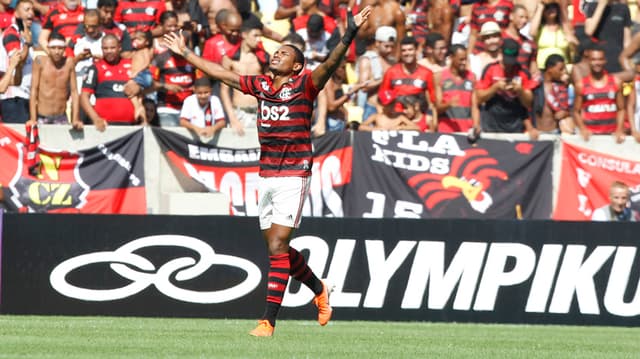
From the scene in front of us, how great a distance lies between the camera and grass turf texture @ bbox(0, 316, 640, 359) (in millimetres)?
9180

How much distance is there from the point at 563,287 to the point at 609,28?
689cm

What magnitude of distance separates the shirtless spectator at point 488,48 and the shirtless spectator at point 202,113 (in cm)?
389

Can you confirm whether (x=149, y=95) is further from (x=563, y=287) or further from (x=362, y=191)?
(x=563, y=287)

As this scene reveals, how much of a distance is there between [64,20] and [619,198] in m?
8.67

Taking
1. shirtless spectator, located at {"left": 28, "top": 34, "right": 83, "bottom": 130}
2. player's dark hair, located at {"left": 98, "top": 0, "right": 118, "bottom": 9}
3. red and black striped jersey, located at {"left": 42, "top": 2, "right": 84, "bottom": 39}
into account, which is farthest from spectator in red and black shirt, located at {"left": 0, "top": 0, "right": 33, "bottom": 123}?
player's dark hair, located at {"left": 98, "top": 0, "right": 118, "bottom": 9}

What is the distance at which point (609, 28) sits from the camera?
64.0ft

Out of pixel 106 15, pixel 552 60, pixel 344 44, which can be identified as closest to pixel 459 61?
pixel 552 60

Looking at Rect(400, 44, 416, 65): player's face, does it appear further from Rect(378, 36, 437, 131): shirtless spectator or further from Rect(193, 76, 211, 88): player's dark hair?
Rect(193, 76, 211, 88): player's dark hair

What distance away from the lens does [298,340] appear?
10.4 meters

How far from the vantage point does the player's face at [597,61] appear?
17.3 m

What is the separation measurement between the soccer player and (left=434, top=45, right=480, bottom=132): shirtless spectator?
282 inches

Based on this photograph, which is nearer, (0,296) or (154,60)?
(0,296)

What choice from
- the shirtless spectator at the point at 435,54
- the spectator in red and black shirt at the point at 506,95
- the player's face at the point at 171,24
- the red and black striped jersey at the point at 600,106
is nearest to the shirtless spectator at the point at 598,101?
the red and black striped jersey at the point at 600,106

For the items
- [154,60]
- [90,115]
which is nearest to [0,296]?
[90,115]
